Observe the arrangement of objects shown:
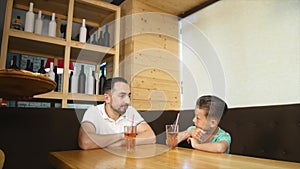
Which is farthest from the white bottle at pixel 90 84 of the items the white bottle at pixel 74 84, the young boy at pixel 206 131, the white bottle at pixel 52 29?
the young boy at pixel 206 131

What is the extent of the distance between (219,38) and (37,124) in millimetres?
2081

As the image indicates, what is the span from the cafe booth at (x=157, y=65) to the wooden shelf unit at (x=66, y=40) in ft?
0.03

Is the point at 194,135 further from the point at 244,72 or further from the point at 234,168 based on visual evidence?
the point at 244,72

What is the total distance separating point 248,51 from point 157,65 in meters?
1.03

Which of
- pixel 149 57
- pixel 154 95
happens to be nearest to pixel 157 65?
pixel 149 57

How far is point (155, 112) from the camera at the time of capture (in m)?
2.11

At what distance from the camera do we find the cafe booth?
54.2 inches

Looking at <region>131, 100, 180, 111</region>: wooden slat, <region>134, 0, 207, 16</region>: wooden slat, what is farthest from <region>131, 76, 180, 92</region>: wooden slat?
<region>134, 0, 207, 16</region>: wooden slat

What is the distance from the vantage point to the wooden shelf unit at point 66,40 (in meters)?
2.04

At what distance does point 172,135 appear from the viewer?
116cm

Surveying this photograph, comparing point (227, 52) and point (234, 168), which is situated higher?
point (227, 52)

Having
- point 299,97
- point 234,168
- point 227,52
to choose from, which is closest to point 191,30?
point 227,52

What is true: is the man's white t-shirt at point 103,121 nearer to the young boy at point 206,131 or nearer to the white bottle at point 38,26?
the young boy at point 206,131

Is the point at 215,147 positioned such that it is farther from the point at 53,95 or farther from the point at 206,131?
the point at 53,95
